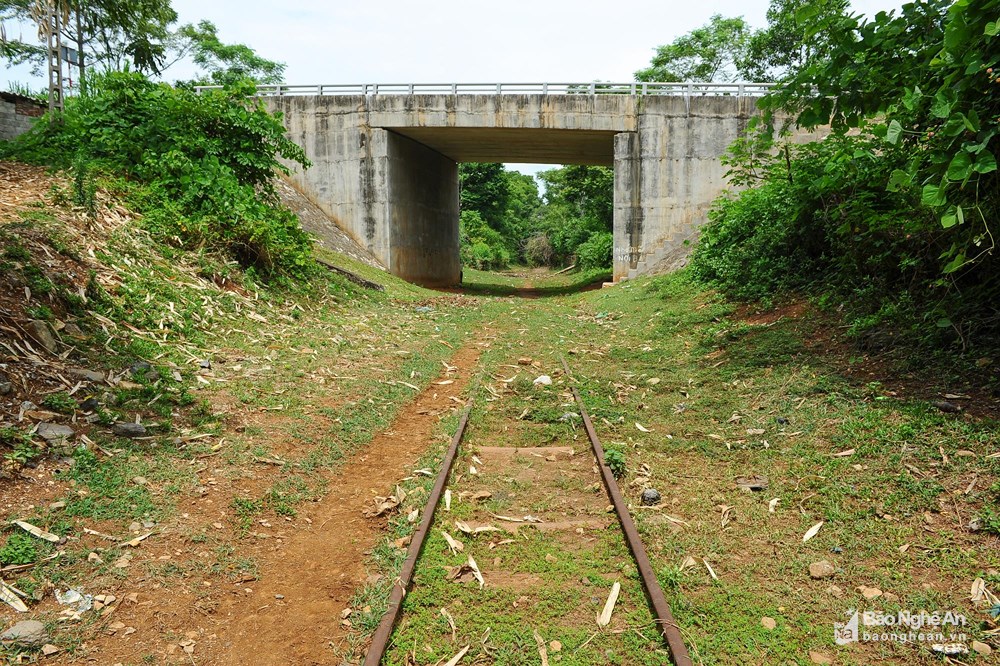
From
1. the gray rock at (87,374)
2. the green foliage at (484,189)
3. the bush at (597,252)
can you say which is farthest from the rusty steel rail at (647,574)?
the green foliage at (484,189)

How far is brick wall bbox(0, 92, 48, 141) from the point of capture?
14.6m

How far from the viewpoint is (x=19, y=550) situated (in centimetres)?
369

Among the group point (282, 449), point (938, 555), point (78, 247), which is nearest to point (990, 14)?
point (938, 555)

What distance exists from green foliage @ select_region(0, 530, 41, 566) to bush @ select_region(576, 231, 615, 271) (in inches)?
1161

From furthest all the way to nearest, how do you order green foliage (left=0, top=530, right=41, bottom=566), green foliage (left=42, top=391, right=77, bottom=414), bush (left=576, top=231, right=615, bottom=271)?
1. bush (left=576, top=231, right=615, bottom=271)
2. green foliage (left=42, top=391, right=77, bottom=414)
3. green foliage (left=0, top=530, right=41, bottom=566)

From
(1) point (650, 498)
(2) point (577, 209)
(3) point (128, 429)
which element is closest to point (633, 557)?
(1) point (650, 498)

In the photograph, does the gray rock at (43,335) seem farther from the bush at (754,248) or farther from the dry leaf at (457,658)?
the bush at (754,248)

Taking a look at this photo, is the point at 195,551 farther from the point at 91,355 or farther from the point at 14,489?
the point at 91,355

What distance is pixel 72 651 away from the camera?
123 inches

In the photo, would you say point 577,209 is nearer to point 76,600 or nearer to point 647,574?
point 647,574

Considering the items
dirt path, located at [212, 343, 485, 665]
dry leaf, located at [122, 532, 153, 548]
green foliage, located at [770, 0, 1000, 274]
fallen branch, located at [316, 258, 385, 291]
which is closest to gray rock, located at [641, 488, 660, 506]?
dirt path, located at [212, 343, 485, 665]

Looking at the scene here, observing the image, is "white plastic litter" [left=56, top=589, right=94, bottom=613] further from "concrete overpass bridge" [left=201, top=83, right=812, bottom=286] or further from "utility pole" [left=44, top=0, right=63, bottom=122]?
"concrete overpass bridge" [left=201, top=83, right=812, bottom=286]

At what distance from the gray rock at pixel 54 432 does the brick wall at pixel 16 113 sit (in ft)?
44.1

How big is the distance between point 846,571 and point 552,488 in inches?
87.7
